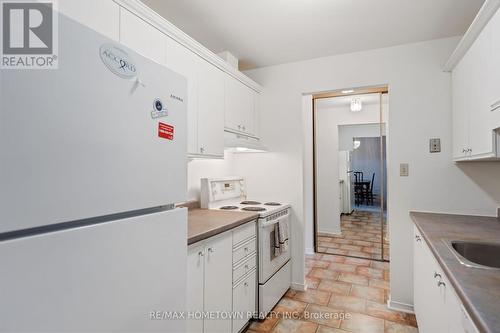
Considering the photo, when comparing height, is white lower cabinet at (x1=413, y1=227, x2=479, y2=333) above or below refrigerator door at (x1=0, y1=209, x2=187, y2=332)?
below

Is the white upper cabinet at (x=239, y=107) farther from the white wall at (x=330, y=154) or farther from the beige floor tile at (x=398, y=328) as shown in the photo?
the beige floor tile at (x=398, y=328)

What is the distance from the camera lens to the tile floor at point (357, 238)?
3.88m

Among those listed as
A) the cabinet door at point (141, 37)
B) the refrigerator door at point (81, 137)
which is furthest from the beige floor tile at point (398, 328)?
the cabinet door at point (141, 37)

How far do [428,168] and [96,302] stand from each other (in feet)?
8.62

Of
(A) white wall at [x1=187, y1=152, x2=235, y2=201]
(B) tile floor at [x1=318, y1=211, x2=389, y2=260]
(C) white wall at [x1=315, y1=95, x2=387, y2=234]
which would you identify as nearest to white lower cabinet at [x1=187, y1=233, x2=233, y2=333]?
(A) white wall at [x1=187, y1=152, x2=235, y2=201]

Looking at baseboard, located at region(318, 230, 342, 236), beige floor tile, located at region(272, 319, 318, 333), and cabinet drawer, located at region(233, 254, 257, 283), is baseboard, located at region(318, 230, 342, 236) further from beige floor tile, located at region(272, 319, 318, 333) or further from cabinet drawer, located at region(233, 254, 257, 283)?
cabinet drawer, located at region(233, 254, 257, 283)

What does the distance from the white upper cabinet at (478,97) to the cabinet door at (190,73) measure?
1.78 metres

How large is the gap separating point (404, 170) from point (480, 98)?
0.94m

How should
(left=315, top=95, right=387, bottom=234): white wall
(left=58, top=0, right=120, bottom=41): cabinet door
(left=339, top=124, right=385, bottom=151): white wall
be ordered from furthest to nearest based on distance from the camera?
(left=315, top=95, right=387, bottom=234): white wall, (left=339, top=124, right=385, bottom=151): white wall, (left=58, top=0, right=120, bottom=41): cabinet door

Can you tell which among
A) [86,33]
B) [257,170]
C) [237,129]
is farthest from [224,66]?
[86,33]

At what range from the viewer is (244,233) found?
81.7 inches

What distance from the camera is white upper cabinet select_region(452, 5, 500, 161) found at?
1445 mm

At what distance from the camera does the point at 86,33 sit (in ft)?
2.35

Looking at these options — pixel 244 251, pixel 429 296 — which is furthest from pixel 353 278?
pixel 244 251
